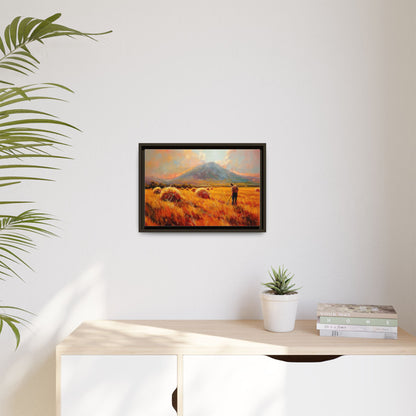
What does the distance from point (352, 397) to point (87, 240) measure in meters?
1.27

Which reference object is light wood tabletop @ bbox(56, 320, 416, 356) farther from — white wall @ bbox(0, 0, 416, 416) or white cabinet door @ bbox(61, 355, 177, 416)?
white wall @ bbox(0, 0, 416, 416)

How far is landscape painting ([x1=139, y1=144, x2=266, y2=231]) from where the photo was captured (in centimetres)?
192

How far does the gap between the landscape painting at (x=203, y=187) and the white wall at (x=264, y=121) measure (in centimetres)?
6

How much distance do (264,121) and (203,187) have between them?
0.42 metres

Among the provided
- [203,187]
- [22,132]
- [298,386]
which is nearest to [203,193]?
[203,187]

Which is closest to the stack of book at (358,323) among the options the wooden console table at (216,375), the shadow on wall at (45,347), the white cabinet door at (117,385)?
the wooden console table at (216,375)

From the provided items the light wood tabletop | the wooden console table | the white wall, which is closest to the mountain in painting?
the white wall

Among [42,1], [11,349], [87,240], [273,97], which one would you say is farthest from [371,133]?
[11,349]

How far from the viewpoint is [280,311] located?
166 cm

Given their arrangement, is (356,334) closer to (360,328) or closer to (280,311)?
(360,328)

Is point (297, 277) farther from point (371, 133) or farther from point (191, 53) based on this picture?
point (191, 53)

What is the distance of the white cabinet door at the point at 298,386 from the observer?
58.5 inches

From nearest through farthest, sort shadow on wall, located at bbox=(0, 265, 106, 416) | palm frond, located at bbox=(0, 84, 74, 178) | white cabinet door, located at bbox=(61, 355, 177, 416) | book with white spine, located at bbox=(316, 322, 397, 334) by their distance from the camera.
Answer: palm frond, located at bbox=(0, 84, 74, 178) → white cabinet door, located at bbox=(61, 355, 177, 416) → book with white spine, located at bbox=(316, 322, 397, 334) → shadow on wall, located at bbox=(0, 265, 106, 416)

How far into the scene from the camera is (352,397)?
1499 millimetres
